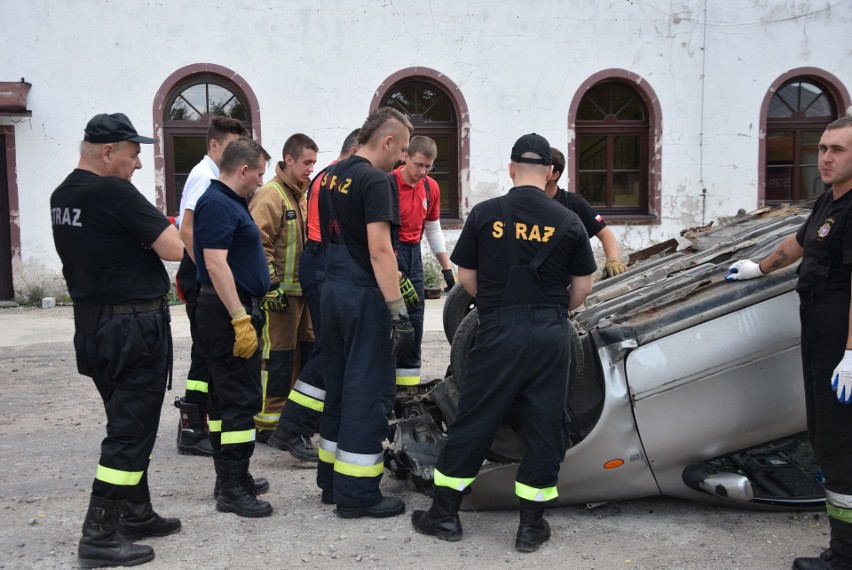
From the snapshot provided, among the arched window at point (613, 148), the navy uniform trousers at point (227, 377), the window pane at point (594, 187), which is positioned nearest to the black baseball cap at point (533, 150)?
the navy uniform trousers at point (227, 377)

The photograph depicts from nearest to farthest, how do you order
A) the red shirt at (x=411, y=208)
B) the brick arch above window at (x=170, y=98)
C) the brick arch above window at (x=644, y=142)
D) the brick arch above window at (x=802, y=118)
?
the red shirt at (x=411, y=208) → the brick arch above window at (x=170, y=98) → the brick arch above window at (x=644, y=142) → the brick arch above window at (x=802, y=118)

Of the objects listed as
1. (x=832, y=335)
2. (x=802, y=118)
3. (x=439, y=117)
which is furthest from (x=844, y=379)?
(x=802, y=118)

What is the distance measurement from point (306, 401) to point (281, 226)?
1164 millimetres

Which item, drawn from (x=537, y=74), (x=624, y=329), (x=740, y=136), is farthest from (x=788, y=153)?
(x=624, y=329)

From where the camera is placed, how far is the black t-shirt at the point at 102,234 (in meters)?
3.44

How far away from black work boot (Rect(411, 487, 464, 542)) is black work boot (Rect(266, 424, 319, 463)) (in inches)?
49.8

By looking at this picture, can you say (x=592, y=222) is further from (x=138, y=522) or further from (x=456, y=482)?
(x=138, y=522)

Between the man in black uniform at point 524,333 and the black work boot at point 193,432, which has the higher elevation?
the man in black uniform at point 524,333

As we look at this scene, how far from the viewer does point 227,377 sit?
4023 millimetres

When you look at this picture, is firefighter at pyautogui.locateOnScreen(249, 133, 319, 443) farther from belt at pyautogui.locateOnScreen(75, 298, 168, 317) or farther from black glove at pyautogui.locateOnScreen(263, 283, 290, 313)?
belt at pyautogui.locateOnScreen(75, 298, 168, 317)

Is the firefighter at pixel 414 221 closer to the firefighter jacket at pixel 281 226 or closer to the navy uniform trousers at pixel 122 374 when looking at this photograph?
the firefighter jacket at pixel 281 226

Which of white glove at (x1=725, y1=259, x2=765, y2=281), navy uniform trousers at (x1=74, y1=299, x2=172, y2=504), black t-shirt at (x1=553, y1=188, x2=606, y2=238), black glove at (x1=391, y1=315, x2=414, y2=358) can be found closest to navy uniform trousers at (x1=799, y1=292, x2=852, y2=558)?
white glove at (x1=725, y1=259, x2=765, y2=281)

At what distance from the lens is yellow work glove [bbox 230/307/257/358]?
12.8 ft

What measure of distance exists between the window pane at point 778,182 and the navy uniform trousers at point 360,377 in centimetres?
1073
